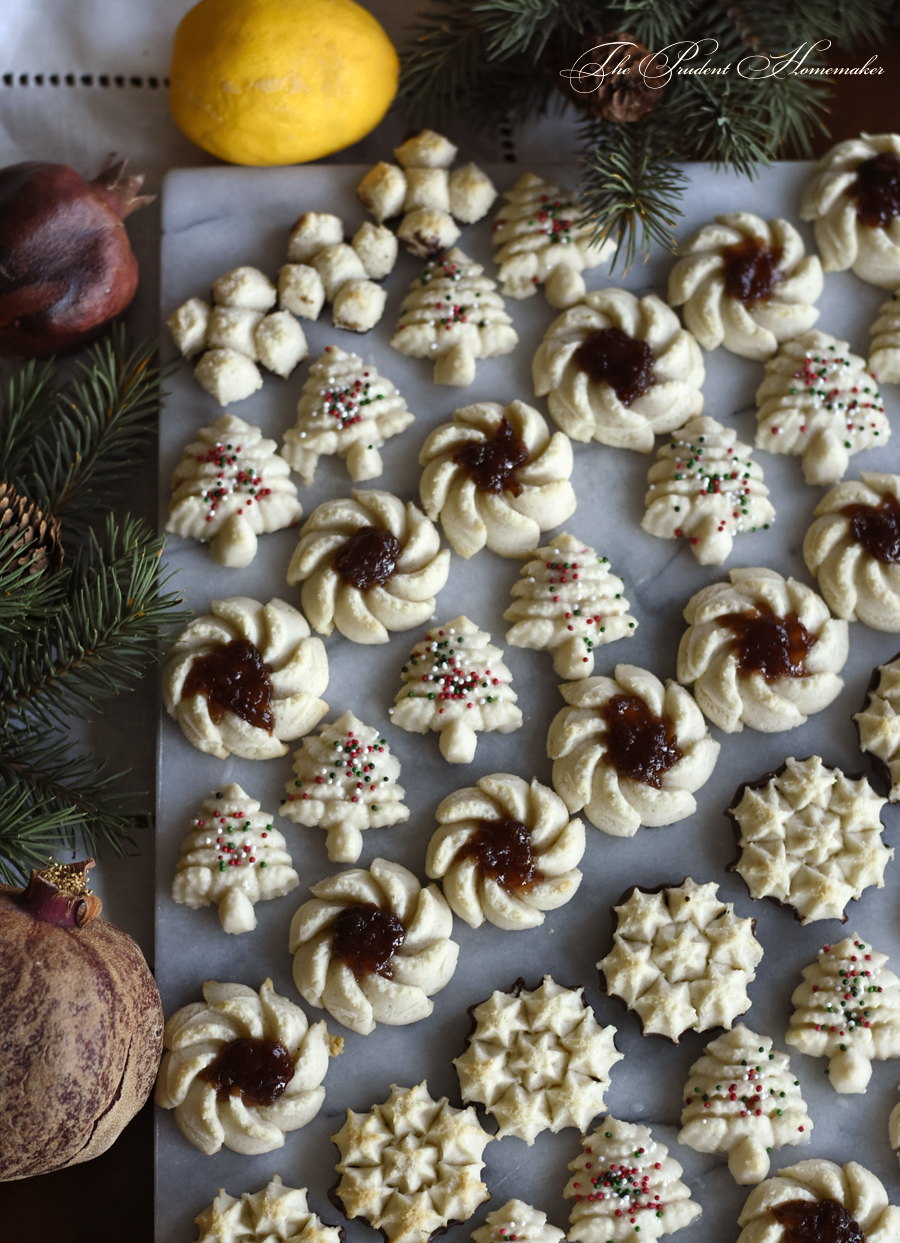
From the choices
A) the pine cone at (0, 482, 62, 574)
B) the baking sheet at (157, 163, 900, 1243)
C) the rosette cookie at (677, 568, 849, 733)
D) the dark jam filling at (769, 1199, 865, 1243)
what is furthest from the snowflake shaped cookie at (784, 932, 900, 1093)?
the pine cone at (0, 482, 62, 574)

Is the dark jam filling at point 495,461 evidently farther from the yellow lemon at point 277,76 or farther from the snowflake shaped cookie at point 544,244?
the yellow lemon at point 277,76

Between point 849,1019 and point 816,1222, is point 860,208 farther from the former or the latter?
point 816,1222

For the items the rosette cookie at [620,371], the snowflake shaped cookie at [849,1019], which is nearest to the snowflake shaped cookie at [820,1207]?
the snowflake shaped cookie at [849,1019]

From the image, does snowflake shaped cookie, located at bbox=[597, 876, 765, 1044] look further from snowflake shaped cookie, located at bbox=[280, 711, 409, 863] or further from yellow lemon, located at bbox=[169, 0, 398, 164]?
yellow lemon, located at bbox=[169, 0, 398, 164]

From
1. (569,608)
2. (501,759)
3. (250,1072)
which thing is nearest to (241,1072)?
(250,1072)

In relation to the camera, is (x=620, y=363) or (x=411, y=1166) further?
(x=620, y=363)
